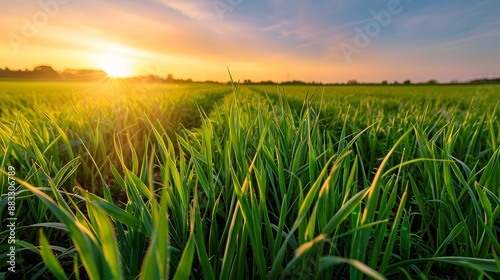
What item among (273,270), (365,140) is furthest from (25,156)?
(365,140)

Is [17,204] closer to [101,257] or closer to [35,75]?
[101,257]

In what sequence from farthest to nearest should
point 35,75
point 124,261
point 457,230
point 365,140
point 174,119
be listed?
point 35,75 < point 174,119 < point 365,140 < point 457,230 < point 124,261

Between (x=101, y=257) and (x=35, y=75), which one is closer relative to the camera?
(x=101, y=257)

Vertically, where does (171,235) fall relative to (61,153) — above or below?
above

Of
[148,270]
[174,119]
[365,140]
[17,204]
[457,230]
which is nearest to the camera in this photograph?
[148,270]

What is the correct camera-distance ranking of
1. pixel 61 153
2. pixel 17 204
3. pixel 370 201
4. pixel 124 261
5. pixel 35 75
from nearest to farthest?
pixel 370 201, pixel 124 261, pixel 17 204, pixel 61 153, pixel 35 75

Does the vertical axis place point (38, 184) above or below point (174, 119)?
above

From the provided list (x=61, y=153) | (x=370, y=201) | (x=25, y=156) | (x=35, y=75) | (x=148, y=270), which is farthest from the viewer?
(x=35, y=75)

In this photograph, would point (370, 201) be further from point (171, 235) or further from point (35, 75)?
point (35, 75)

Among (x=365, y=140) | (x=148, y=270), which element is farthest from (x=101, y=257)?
(x=365, y=140)

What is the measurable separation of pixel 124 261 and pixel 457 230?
35.1 inches

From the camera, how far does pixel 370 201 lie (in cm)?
60

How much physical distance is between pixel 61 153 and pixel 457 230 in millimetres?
2034

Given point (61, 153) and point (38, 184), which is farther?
point (61, 153)
